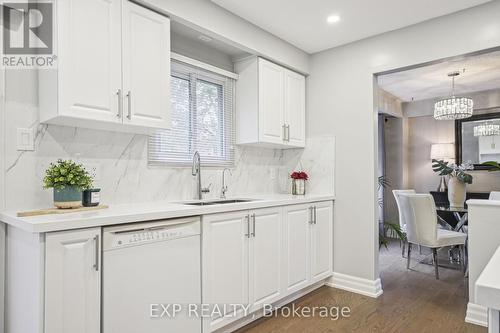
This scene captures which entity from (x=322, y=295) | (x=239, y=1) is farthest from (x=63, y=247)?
(x=322, y=295)

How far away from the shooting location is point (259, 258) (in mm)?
2477

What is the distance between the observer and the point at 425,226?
3615 mm

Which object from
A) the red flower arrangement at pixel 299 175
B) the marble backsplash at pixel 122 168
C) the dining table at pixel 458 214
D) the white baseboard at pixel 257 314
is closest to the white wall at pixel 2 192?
the marble backsplash at pixel 122 168

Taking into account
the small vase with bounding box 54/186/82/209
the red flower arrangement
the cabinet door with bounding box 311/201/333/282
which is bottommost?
the cabinet door with bounding box 311/201/333/282

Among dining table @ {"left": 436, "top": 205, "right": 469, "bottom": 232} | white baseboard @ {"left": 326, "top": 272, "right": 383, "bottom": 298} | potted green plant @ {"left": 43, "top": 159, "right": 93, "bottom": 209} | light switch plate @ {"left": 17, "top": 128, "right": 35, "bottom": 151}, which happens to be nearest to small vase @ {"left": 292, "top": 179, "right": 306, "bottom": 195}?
white baseboard @ {"left": 326, "top": 272, "right": 383, "bottom": 298}

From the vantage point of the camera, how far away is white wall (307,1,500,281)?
2.90 meters

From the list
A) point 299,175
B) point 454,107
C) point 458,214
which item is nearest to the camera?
point 299,175

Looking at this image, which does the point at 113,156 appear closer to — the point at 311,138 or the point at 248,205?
the point at 248,205

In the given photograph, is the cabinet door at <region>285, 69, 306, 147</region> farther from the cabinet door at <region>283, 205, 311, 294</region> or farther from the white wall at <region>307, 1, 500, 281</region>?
the cabinet door at <region>283, 205, 311, 294</region>

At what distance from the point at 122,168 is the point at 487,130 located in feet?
19.1

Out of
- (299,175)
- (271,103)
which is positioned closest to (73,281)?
(271,103)

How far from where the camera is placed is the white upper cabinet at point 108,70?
5.76ft

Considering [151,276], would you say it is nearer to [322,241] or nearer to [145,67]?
[145,67]

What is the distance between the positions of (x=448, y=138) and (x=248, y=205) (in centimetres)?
522
